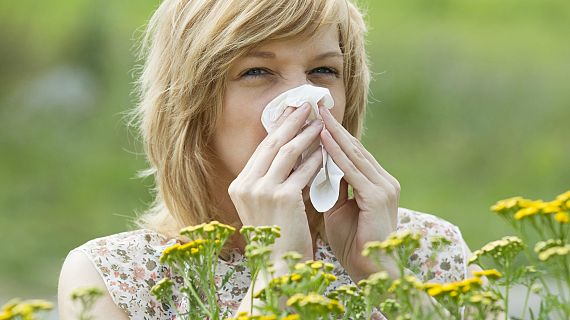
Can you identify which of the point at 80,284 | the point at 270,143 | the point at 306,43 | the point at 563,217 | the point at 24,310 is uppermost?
the point at 306,43

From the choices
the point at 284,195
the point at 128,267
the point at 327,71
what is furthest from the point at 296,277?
the point at 128,267

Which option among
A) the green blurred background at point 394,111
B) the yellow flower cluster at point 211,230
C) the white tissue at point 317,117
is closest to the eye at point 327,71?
the white tissue at point 317,117

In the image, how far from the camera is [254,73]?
8.26ft

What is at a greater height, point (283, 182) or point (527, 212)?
point (283, 182)

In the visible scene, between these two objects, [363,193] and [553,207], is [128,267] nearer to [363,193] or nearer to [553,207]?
[363,193]

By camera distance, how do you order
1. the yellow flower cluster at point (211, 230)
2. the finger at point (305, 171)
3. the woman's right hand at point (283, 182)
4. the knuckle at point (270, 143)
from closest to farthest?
the yellow flower cluster at point (211, 230)
the woman's right hand at point (283, 182)
the finger at point (305, 171)
the knuckle at point (270, 143)

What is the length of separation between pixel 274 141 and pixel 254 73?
279 millimetres

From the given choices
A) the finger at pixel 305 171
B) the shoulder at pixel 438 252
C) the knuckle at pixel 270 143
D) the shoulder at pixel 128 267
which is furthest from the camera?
the shoulder at pixel 438 252

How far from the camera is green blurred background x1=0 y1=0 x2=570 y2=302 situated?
29.3 feet

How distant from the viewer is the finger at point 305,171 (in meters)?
2.19

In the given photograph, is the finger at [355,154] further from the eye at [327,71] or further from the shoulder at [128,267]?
the shoulder at [128,267]

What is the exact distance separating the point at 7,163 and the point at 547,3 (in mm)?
5870

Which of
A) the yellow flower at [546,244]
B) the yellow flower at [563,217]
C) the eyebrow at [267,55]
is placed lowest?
the yellow flower at [546,244]

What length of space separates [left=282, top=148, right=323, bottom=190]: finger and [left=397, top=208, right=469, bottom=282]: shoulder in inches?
21.8
